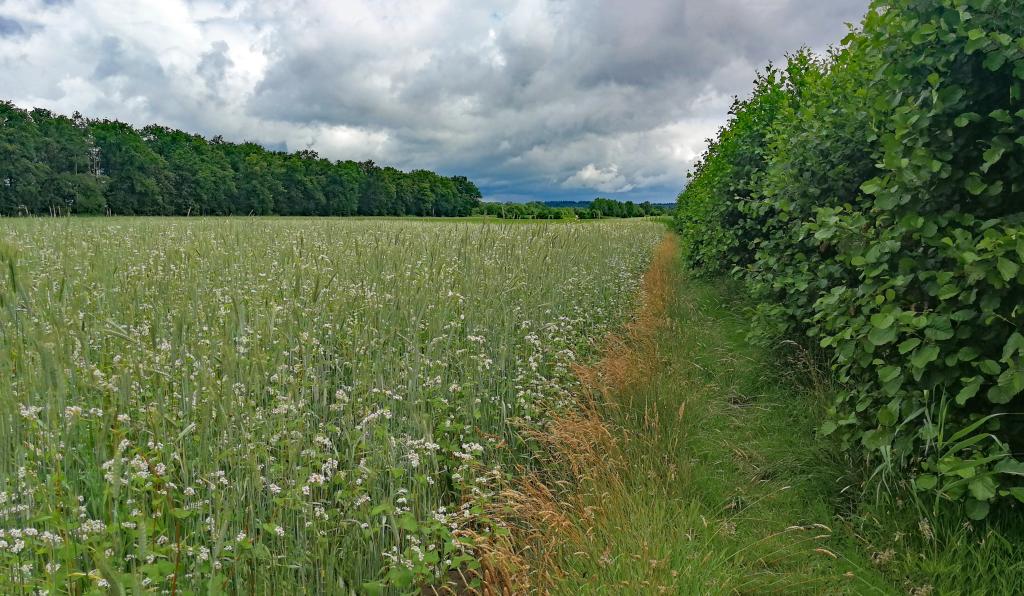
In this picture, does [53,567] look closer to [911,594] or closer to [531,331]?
[911,594]

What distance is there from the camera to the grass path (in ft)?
8.90

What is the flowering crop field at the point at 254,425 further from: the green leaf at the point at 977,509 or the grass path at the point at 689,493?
the green leaf at the point at 977,509

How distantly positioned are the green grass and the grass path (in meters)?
0.01

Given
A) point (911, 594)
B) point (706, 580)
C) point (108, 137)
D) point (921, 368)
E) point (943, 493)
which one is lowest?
point (911, 594)

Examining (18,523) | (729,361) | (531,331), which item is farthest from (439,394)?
(729,361)

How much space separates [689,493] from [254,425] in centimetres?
276

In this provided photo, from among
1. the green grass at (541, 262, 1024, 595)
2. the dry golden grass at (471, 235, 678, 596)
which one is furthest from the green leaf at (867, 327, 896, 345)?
the dry golden grass at (471, 235, 678, 596)

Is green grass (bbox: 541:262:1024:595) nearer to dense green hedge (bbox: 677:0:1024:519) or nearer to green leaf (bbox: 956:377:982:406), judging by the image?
dense green hedge (bbox: 677:0:1024:519)

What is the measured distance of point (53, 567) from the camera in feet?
6.74

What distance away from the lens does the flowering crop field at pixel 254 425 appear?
221cm

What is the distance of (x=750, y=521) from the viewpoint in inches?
142

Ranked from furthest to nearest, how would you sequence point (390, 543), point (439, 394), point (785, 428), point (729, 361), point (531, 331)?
point (729, 361)
point (531, 331)
point (785, 428)
point (439, 394)
point (390, 543)

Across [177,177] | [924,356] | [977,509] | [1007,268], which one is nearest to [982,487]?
[977,509]

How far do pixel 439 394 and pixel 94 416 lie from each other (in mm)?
2041
